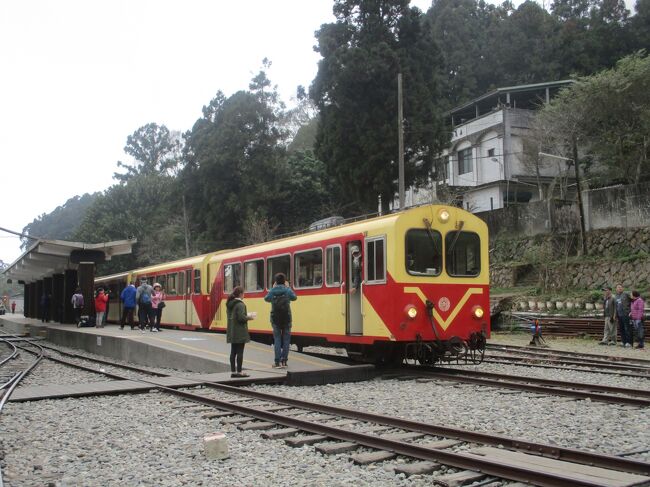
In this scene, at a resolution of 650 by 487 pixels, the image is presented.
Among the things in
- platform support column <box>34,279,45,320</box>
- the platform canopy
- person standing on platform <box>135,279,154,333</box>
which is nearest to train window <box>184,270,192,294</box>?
person standing on platform <box>135,279,154,333</box>

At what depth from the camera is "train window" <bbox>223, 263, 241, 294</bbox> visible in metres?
17.5

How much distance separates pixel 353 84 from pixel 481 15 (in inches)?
1001

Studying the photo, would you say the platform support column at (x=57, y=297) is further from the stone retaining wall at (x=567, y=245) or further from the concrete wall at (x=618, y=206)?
the concrete wall at (x=618, y=206)

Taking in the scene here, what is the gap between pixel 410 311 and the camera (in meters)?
11.1

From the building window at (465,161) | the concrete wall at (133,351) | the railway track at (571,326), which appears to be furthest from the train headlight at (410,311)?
the building window at (465,161)

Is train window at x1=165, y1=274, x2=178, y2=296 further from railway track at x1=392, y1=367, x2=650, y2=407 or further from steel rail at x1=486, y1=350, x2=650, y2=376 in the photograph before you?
railway track at x1=392, y1=367, x2=650, y2=407

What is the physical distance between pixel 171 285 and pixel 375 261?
1404 centimetres

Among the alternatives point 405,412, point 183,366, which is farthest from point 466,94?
point 405,412

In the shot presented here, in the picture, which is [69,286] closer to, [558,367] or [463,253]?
[463,253]

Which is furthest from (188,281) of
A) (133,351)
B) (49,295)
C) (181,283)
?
(49,295)

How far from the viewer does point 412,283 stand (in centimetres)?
1122

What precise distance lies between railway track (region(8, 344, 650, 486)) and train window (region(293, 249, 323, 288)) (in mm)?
4506

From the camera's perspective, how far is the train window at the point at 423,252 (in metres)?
11.4

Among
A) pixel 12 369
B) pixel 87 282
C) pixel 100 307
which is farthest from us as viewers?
pixel 87 282
